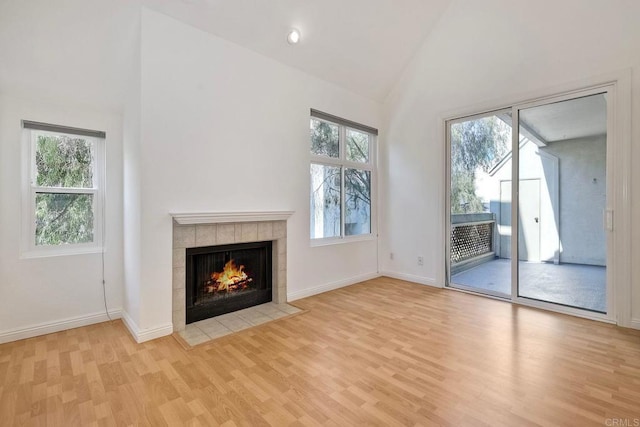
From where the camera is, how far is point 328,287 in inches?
166

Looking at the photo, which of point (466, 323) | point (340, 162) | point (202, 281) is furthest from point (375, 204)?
point (202, 281)

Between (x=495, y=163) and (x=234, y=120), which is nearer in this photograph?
(x=234, y=120)

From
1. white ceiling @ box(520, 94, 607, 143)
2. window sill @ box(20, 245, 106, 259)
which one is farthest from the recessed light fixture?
window sill @ box(20, 245, 106, 259)

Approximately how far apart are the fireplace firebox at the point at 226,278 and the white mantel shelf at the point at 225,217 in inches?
13.8

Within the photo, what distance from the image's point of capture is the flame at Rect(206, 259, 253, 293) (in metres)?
3.29

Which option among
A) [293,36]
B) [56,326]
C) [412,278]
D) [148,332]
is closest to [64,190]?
[56,326]

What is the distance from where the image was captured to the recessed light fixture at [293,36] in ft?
11.1

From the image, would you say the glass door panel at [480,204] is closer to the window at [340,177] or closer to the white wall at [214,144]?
the window at [340,177]

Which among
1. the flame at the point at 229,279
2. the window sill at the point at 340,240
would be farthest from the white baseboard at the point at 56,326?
the window sill at the point at 340,240

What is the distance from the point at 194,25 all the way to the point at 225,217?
189 centimetres

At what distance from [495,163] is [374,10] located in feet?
8.04

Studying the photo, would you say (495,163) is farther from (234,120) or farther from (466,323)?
(234,120)

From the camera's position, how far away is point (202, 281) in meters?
3.20

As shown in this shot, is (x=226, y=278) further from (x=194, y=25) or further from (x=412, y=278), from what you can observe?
(x=412, y=278)
